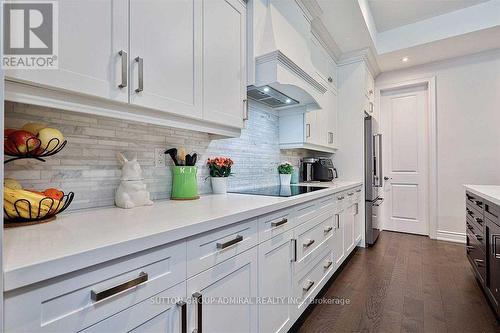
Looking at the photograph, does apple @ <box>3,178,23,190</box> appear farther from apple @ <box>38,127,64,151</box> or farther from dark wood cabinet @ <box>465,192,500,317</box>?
dark wood cabinet @ <box>465,192,500,317</box>

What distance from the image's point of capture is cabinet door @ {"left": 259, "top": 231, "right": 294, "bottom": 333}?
1268mm

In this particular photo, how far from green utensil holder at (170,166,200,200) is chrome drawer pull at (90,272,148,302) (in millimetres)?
773

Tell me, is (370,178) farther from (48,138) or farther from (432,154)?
(48,138)

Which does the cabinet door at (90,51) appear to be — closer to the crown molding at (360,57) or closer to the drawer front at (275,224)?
the drawer front at (275,224)

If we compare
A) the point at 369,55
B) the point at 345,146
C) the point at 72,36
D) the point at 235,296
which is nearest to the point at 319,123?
the point at 345,146

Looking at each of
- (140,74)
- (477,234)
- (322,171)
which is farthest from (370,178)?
(140,74)

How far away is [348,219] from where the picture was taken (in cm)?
277

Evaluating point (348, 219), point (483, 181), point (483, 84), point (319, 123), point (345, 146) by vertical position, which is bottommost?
point (348, 219)

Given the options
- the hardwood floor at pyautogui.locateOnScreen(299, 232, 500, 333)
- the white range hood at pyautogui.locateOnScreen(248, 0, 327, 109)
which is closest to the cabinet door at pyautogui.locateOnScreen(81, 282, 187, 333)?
the hardwood floor at pyautogui.locateOnScreen(299, 232, 500, 333)

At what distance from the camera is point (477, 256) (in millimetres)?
2180

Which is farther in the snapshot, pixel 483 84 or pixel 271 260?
pixel 483 84

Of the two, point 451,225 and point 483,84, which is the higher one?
point 483,84

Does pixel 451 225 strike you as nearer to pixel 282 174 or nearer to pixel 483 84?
pixel 483 84

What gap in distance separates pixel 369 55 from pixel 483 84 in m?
1.62
